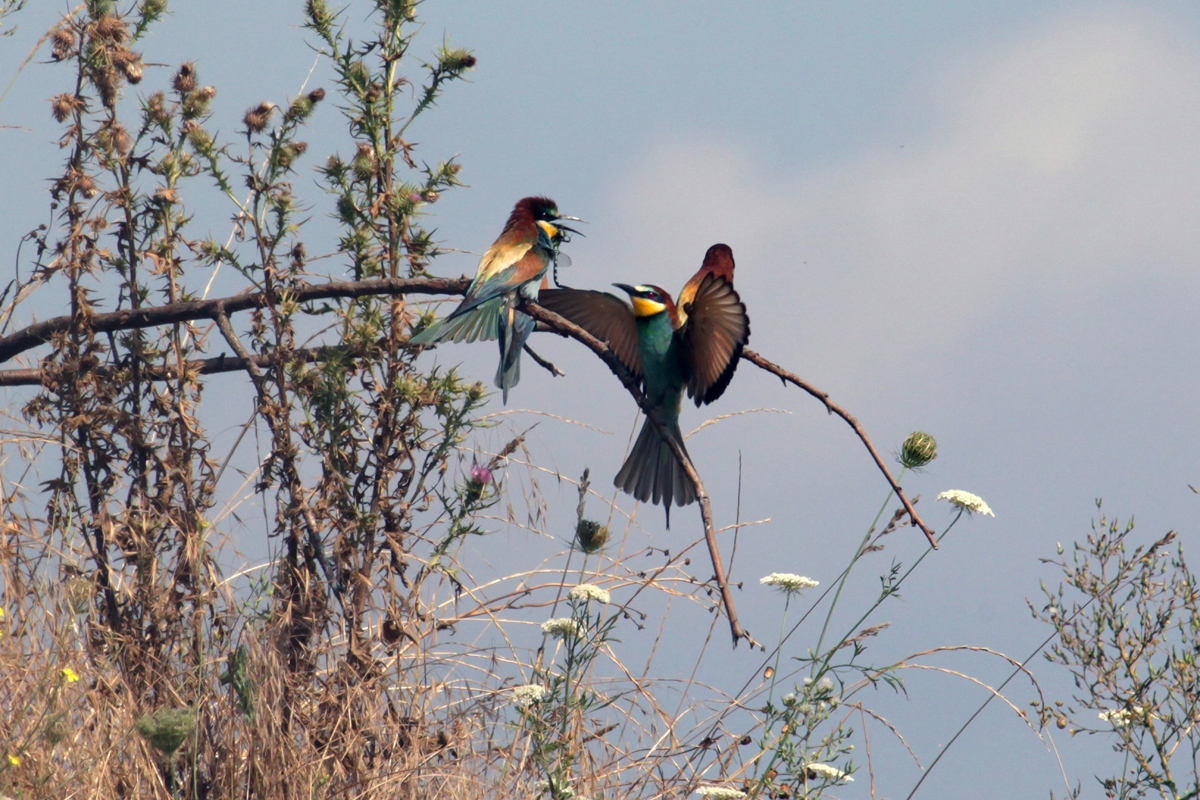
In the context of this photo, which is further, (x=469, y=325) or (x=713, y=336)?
(x=469, y=325)

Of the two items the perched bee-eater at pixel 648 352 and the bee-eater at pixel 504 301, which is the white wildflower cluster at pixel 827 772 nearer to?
the perched bee-eater at pixel 648 352

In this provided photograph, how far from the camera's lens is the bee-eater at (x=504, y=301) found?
372cm

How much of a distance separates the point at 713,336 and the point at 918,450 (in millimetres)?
619

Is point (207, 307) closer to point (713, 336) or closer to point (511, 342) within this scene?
point (511, 342)

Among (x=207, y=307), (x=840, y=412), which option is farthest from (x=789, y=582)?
(x=207, y=307)

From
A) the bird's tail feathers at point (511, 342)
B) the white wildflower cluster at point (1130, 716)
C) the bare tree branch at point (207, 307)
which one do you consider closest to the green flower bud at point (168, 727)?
the bare tree branch at point (207, 307)

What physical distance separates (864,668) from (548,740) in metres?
0.77

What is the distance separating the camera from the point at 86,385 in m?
3.66

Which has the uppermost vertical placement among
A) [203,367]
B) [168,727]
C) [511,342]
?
[511,342]

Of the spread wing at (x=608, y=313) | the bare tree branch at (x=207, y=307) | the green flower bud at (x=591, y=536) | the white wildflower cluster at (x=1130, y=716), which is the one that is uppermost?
the spread wing at (x=608, y=313)

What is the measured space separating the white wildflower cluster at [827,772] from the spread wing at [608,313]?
148 cm

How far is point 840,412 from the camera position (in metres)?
3.17

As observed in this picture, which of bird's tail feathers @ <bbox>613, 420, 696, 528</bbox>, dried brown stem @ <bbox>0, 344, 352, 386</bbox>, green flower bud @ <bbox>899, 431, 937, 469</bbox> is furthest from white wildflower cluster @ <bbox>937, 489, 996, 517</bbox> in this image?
dried brown stem @ <bbox>0, 344, 352, 386</bbox>

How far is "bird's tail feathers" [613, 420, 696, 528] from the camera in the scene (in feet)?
13.4
